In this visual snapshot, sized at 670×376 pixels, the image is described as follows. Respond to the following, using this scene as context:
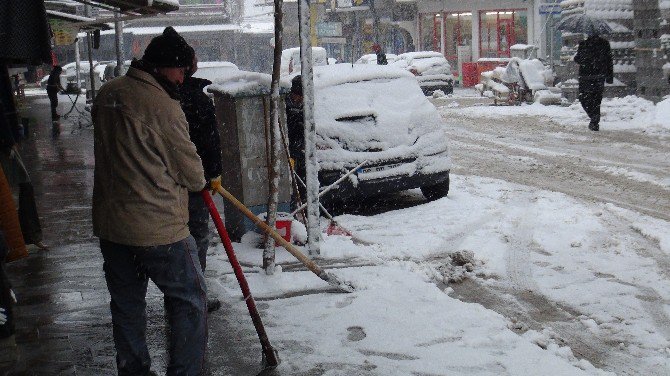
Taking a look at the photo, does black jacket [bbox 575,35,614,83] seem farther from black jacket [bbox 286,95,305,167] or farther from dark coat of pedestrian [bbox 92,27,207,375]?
dark coat of pedestrian [bbox 92,27,207,375]

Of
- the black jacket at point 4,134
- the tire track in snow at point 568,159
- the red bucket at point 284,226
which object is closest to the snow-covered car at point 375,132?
the red bucket at point 284,226

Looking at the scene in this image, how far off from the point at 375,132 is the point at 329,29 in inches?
1815

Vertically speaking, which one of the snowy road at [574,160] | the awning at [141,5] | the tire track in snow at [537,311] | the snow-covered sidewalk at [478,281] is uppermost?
the awning at [141,5]

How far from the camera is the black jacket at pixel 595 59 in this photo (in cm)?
1767

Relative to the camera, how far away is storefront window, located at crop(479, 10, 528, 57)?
1719 inches

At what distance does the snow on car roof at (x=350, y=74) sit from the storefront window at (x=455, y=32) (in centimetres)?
3518

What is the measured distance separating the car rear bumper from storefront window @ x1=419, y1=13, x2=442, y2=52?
38039 millimetres

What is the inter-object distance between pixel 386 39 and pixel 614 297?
49.8 meters

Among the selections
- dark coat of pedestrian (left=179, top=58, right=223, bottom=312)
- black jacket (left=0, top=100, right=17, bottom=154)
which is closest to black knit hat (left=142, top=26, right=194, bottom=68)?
dark coat of pedestrian (left=179, top=58, right=223, bottom=312)

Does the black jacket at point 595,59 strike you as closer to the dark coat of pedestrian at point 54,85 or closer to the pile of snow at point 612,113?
the pile of snow at point 612,113

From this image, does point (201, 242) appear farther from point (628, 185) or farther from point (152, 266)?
point (628, 185)

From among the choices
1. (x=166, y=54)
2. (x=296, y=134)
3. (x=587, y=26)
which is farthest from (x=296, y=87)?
(x=587, y=26)

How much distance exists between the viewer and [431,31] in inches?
1891

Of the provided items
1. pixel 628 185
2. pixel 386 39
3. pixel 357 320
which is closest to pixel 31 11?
pixel 357 320
